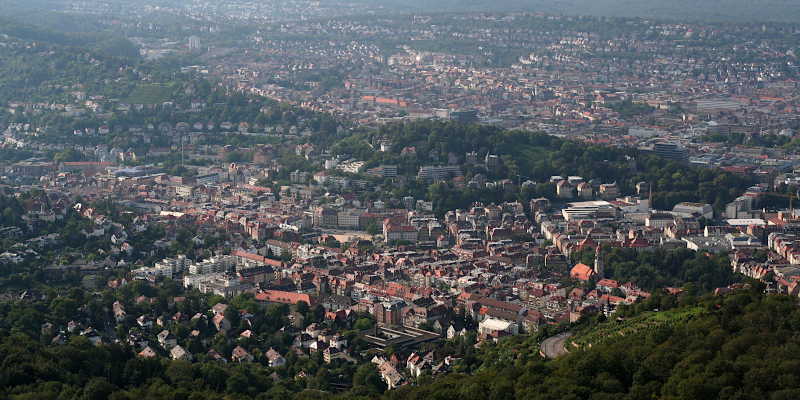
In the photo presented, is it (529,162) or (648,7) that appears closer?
(529,162)

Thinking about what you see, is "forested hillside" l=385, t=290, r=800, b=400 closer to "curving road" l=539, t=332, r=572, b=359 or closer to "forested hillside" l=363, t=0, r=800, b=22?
"curving road" l=539, t=332, r=572, b=359

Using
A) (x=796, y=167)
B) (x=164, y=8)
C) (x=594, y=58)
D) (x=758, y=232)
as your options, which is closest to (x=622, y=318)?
(x=758, y=232)

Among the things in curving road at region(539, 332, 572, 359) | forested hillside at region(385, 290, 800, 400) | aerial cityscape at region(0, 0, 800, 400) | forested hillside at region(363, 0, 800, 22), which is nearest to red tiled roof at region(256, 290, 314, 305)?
aerial cityscape at region(0, 0, 800, 400)

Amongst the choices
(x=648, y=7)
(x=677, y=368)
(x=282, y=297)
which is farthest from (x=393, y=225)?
(x=648, y=7)

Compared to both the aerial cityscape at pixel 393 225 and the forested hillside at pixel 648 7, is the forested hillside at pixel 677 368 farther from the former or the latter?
the forested hillside at pixel 648 7

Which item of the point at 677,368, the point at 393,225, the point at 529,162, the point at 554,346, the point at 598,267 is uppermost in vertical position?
the point at 677,368

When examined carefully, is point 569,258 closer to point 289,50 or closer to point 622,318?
point 622,318

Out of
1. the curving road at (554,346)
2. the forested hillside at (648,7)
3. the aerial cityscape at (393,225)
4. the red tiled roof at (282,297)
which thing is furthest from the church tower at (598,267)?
the forested hillside at (648,7)

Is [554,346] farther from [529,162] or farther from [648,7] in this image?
[648,7]
